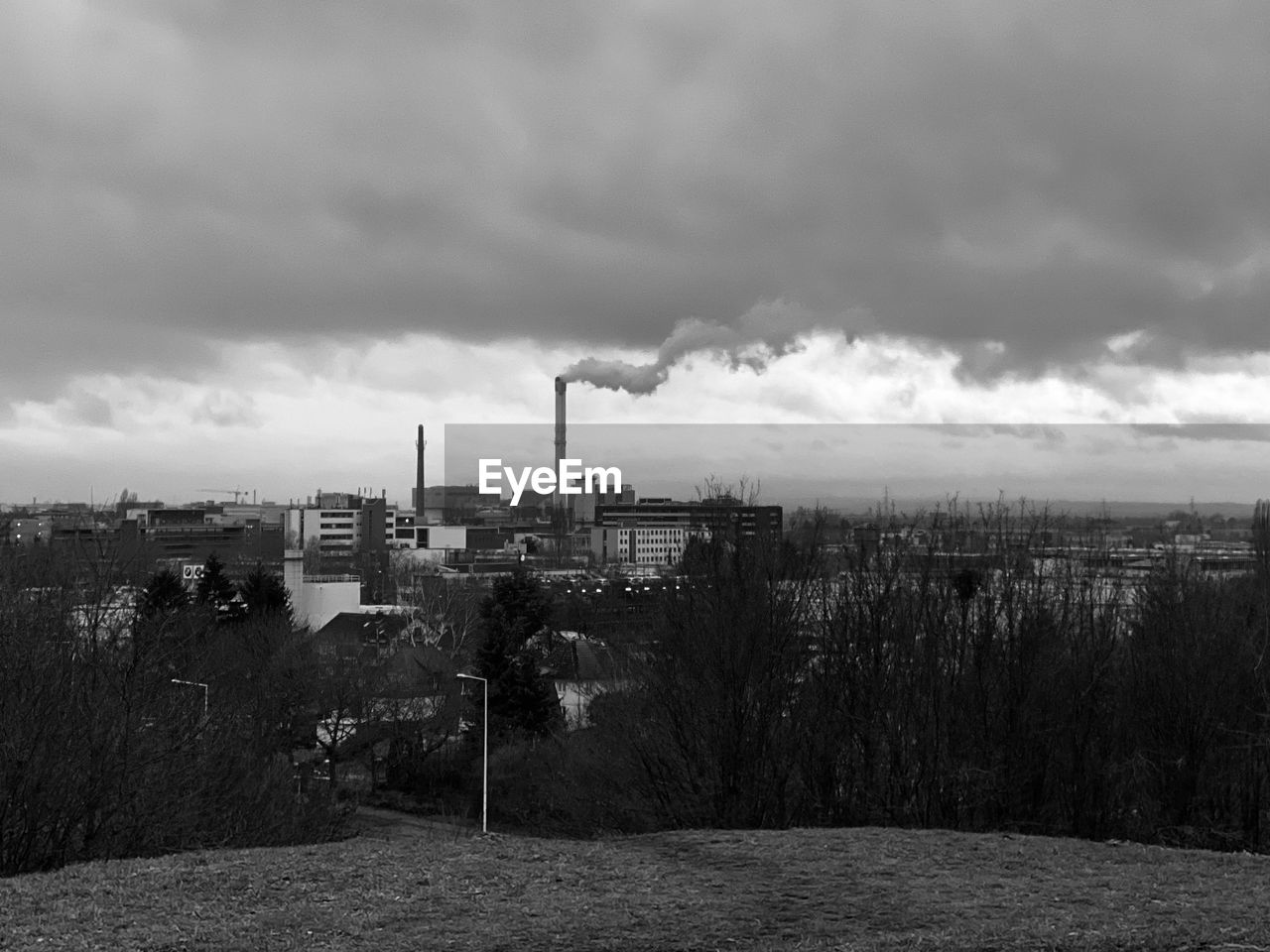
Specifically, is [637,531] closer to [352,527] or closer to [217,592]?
[352,527]

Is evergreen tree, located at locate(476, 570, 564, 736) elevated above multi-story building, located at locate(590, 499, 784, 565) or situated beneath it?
situated beneath

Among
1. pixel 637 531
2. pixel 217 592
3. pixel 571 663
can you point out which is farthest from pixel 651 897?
pixel 637 531

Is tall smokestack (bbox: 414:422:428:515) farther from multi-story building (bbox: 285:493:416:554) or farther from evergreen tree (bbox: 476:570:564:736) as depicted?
evergreen tree (bbox: 476:570:564:736)

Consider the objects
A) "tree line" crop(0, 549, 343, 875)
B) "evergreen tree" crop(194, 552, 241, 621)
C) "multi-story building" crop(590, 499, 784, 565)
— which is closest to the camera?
"tree line" crop(0, 549, 343, 875)

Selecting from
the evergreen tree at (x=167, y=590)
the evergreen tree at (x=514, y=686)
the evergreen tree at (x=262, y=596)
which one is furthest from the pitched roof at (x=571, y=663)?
the evergreen tree at (x=167, y=590)

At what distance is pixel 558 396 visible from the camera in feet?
319

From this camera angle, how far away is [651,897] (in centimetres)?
1061

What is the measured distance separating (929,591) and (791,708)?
16.7 ft

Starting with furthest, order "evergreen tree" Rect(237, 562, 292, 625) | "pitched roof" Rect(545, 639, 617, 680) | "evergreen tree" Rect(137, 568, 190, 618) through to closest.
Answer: "evergreen tree" Rect(237, 562, 292, 625), "pitched roof" Rect(545, 639, 617, 680), "evergreen tree" Rect(137, 568, 190, 618)

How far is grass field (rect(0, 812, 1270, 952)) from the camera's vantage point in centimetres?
920

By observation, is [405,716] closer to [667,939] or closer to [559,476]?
[667,939]

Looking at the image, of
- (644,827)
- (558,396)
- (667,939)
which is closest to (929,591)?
(644,827)

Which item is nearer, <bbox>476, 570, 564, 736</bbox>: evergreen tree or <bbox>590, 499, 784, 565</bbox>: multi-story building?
<bbox>476, 570, 564, 736</bbox>: evergreen tree

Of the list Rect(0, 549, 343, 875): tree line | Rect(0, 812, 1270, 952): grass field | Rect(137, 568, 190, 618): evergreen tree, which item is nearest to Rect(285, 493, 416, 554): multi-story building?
Rect(137, 568, 190, 618): evergreen tree
